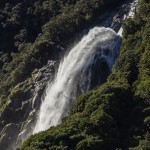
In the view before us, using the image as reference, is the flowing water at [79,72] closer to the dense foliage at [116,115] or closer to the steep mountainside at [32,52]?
the steep mountainside at [32,52]

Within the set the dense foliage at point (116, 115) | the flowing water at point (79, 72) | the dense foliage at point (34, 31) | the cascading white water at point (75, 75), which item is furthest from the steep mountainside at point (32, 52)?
the dense foliage at point (116, 115)

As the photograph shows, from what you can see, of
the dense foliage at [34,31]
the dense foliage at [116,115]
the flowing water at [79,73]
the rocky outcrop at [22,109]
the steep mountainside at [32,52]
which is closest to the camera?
the dense foliage at [116,115]

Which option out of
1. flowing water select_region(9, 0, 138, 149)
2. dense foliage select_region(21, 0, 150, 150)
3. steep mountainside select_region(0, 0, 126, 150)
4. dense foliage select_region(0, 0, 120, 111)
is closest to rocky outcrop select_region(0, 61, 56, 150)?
steep mountainside select_region(0, 0, 126, 150)

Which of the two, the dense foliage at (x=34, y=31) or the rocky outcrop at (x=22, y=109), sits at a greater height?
the dense foliage at (x=34, y=31)

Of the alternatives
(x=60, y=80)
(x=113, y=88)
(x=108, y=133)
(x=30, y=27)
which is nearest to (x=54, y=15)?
(x=30, y=27)

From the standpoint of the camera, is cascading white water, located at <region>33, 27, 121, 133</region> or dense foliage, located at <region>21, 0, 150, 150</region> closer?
dense foliage, located at <region>21, 0, 150, 150</region>

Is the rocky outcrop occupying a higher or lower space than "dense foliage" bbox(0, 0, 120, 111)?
lower

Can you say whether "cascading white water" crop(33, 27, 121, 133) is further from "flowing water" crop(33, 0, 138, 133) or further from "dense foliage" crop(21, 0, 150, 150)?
"dense foliage" crop(21, 0, 150, 150)
